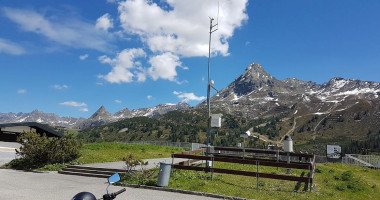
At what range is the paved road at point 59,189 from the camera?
46.0ft

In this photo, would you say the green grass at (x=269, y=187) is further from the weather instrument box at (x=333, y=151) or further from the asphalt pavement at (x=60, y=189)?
the weather instrument box at (x=333, y=151)

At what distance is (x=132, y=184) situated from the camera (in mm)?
16922

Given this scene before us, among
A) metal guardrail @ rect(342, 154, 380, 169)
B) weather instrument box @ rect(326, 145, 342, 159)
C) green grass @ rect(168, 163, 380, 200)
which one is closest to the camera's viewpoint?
green grass @ rect(168, 163, 380, 200)

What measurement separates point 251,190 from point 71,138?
18.4 meters

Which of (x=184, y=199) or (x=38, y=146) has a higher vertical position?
(x=38, y=146)

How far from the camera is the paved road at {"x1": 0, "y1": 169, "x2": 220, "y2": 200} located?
14031 mm

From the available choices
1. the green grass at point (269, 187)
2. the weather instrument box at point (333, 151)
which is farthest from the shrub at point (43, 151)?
the weather instrument box at point (333, 151)

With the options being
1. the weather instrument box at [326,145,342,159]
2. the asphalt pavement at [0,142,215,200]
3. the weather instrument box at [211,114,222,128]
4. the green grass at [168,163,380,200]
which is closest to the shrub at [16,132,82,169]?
the asphalt pavement at [0,142,215,200]

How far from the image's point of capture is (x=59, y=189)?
15891 millimetres

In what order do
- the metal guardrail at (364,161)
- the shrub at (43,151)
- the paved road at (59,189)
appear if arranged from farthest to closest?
the metal guardrail at (364,161), the shrub at (43,151), the paved road at (59,189)

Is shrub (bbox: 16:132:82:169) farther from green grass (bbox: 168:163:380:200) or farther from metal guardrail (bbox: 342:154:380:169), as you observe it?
metal guardrail (bbox: 342:154:380:169)

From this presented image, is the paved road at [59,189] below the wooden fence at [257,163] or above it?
below

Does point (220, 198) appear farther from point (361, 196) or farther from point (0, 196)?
point (0, 196)

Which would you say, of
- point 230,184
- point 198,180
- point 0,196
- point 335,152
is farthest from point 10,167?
point 335,152
